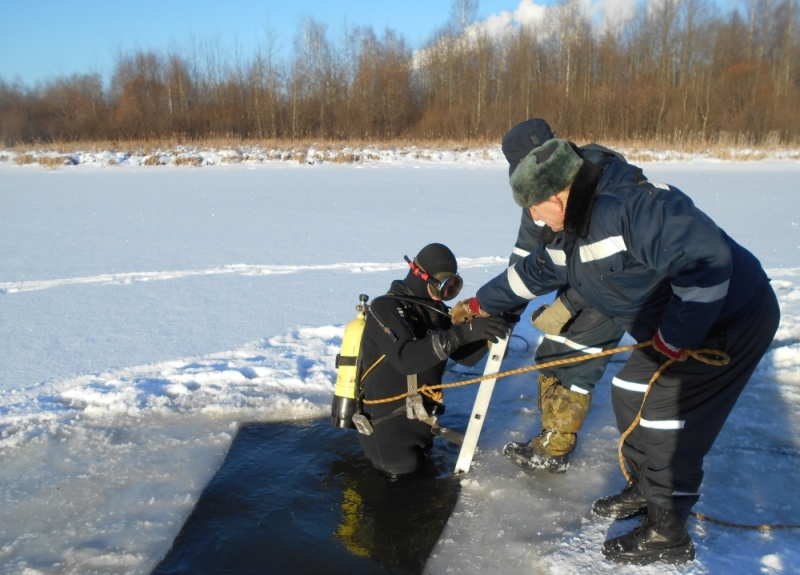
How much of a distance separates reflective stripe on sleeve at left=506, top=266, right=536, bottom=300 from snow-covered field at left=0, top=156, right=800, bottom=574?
944 millimetres

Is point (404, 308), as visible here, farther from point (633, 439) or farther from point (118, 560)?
point (118, 560)

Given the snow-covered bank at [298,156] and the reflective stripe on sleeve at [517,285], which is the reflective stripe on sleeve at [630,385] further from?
the snow-covered bank at [298,156]

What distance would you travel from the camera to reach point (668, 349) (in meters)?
2.15

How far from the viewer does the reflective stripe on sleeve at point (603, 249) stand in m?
2.16

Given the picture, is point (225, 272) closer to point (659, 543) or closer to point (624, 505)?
point (624, 505)

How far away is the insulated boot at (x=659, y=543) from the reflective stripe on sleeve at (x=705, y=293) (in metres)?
0.85

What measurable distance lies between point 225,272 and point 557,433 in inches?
184

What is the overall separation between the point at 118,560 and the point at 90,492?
56 cm

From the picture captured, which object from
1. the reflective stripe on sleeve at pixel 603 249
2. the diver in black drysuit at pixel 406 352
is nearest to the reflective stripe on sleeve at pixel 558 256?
the reflective stripe on sleeve at pixel 603 249

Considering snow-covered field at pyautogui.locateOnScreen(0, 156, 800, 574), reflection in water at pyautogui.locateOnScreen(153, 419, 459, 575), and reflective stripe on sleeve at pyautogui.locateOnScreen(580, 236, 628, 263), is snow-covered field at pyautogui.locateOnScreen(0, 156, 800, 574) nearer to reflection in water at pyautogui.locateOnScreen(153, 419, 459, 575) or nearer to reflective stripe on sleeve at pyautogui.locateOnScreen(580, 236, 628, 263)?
reflection in water at pyautogui.locateOnScreen(153, 419, 459, 575)

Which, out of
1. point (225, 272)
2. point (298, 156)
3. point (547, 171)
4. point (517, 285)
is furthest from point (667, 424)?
point (298, 156)

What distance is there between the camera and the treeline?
1210 inches

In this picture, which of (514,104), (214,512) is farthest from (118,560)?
(514,104)

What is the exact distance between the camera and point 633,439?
2566 millimetres
